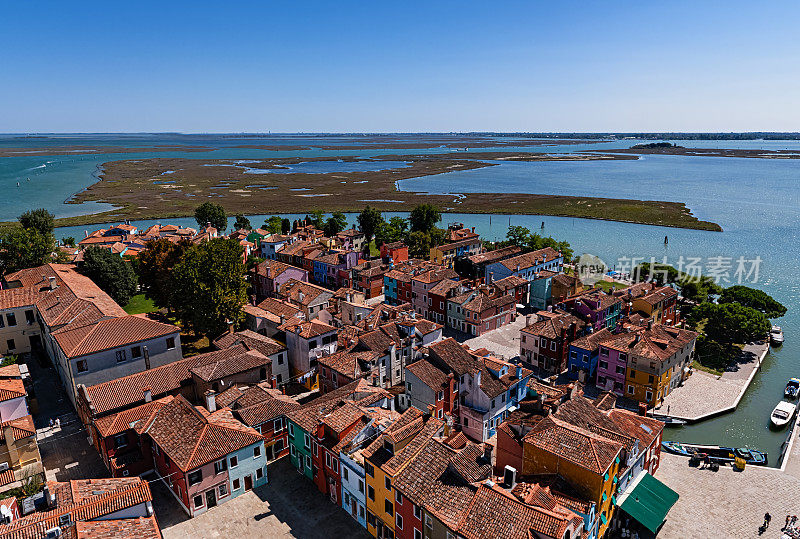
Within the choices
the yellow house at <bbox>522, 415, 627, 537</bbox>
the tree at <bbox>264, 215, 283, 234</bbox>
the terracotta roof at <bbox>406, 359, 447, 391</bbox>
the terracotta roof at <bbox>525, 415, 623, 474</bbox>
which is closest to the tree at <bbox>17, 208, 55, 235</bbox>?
the tree at <bbox>264, 215, 283, 234</bbox>

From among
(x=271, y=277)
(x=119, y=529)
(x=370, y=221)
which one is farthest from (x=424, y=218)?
(x=119, y=529)

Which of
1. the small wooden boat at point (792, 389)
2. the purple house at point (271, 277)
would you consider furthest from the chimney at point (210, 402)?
the small wooden boat at point (792, 389)

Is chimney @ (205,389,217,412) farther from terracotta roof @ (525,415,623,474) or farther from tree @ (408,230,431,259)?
tree @ (408,230,431,259)

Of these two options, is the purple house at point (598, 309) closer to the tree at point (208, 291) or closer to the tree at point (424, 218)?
the tree at point (208, 291)

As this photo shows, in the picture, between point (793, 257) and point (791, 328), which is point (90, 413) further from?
point (793, 257)

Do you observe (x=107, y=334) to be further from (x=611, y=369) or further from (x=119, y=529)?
(x=611, y=369)

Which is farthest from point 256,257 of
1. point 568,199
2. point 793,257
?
point 568,199
